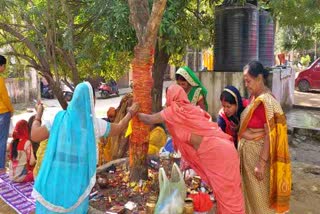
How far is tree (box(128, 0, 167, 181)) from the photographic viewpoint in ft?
11.0

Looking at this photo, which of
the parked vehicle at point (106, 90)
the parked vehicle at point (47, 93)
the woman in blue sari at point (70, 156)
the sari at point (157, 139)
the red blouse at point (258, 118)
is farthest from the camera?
the parked vehicle at point (47, 93)

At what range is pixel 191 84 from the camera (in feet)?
14.0

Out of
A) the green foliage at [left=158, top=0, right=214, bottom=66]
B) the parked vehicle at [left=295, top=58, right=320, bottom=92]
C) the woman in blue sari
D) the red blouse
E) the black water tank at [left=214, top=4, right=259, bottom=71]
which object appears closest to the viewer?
the woman in blue sari

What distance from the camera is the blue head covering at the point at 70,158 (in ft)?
8.67

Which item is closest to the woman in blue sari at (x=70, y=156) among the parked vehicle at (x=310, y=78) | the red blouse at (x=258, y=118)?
the red blouse at (x=258, y=118)

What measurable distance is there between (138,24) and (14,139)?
257 centimetres

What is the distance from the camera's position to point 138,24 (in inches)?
139

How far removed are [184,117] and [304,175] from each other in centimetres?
355

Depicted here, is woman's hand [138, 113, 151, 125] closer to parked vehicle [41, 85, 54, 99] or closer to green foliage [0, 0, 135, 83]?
green foliage [0, 0, 135, 83]

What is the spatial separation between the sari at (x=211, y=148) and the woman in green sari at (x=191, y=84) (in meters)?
1.26

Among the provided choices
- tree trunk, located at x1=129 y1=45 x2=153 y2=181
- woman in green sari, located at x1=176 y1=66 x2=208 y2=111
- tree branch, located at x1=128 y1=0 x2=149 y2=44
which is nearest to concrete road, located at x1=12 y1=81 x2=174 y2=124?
woman in green sari, located at x1=176 y1=66 x2=208 y2=111

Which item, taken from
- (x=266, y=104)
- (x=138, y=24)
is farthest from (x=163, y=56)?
(x=266, y=104)

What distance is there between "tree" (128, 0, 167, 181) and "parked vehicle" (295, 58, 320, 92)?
1384 centimetres

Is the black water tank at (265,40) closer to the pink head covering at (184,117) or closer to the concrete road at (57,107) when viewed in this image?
the concrete road at (57,107)
